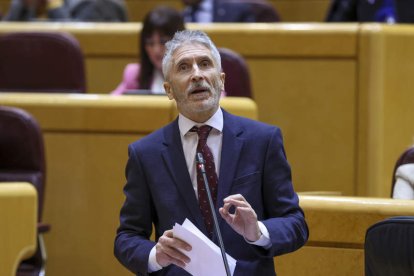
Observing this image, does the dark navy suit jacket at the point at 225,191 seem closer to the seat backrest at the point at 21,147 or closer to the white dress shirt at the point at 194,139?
the white dress shirt at the point at 194,139

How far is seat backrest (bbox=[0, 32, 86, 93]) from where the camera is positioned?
3.23 m

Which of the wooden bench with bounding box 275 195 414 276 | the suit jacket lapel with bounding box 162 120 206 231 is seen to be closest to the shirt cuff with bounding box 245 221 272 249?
the suit jacket lapel with bounding box 162 120 206 231

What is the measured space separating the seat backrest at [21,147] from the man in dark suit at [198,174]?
2.75 ft

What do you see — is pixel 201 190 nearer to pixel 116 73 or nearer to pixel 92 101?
pixel 92 101

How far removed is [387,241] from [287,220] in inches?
6.5

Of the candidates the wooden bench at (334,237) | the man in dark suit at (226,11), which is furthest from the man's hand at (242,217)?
the man in dark suit at (226,11)

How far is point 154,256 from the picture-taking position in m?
1.67

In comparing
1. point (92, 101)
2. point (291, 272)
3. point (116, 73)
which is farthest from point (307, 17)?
point (291, 272)

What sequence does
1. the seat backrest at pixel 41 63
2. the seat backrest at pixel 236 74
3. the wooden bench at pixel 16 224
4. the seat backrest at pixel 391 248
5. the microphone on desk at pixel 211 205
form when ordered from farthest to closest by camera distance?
the seat backrest at pixel 41 63
the seat backrest at pixel 236 74
the wooden bench at pixel 16 224
the seat backrest at pixel 391 248
the microphone on desk at pixel 211 205

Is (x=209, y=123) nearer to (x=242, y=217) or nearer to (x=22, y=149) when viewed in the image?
(x=242, y=217)

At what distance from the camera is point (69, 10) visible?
14.5 feet

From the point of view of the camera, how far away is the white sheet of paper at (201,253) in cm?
159

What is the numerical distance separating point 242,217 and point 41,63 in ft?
6.00

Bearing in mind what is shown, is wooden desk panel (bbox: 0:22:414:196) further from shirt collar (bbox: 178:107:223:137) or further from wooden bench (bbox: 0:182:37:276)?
shirt collar (bbox: 178:107:223:137)
